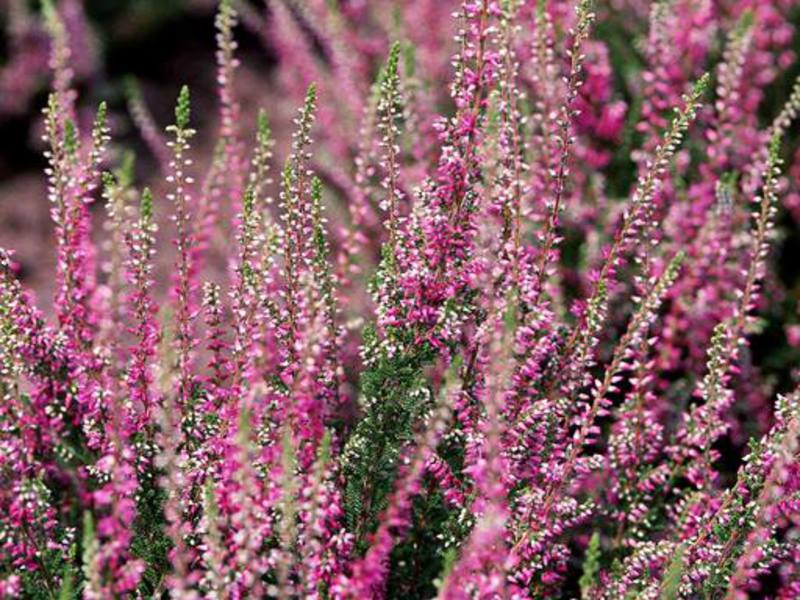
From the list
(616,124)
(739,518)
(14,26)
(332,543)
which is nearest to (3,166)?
(14,26)

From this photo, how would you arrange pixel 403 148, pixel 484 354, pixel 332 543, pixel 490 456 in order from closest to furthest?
pixel 490 456 < pixel 332 543 < pixel 484 354 < pixel 403 148

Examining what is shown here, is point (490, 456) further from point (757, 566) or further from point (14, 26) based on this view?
point (14, 26)

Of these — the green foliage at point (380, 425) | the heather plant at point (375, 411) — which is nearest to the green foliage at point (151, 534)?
the heather plant at point (375, 411)

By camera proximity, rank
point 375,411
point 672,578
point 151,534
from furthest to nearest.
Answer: point 151,534 → point 375,411 → point 672,578

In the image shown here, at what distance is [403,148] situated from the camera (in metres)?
4.66

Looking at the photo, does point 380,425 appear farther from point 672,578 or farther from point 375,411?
point 672,578

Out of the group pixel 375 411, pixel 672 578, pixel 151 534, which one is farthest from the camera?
pixel 151 534

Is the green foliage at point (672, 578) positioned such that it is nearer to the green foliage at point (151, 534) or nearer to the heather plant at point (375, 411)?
the heather plant at point (375, 411)

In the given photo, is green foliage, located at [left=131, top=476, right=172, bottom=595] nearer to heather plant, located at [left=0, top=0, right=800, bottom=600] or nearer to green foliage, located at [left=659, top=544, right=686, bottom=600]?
heather plant, located at [left=0, top=0, right=800, bottom=600]

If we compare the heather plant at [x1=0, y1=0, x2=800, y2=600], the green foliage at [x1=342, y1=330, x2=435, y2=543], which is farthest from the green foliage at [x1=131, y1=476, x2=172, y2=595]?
the green foliage at [x1=342, y1=330, x2=435, y2=543]

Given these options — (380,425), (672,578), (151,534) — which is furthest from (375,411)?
(672,578)

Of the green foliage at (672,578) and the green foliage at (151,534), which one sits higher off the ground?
the green foliage at (151,534)

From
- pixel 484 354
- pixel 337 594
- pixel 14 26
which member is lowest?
pixel 337 594

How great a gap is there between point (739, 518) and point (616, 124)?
2470 millimetres
